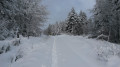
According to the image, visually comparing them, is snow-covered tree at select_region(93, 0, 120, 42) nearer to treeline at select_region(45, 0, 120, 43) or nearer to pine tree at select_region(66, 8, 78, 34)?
treeline at select_region(45, 0, 120, 43)

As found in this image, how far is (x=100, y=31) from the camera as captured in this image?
977 inches

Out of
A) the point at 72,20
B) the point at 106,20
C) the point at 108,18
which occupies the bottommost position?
the point at 106,20

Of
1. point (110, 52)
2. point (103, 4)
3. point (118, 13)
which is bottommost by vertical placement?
point (110, 52)

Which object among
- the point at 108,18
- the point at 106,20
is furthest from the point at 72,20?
the point at 108,18

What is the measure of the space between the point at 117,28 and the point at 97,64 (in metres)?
17.7

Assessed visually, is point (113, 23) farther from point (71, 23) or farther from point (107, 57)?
point (71, 23)

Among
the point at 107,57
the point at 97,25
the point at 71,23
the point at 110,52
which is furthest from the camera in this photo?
the point at 71,23

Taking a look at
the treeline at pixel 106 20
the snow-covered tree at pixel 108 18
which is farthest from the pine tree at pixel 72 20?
the snow-covered tree at pixel 108 18

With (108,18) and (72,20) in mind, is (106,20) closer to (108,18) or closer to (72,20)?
(108,18)

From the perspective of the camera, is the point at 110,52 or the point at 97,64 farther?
the point at 110,52

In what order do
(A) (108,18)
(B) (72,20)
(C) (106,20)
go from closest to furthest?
(A) (108,18), (C) (106,20), (B) (72,20)

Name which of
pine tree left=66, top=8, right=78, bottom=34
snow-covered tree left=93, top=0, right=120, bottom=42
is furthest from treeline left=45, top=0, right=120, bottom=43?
pine tree left=66, top=8, right=78, bottom=34

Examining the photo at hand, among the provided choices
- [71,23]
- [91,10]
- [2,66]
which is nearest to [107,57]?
[2,66]

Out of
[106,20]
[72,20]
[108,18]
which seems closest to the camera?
[108,18]
